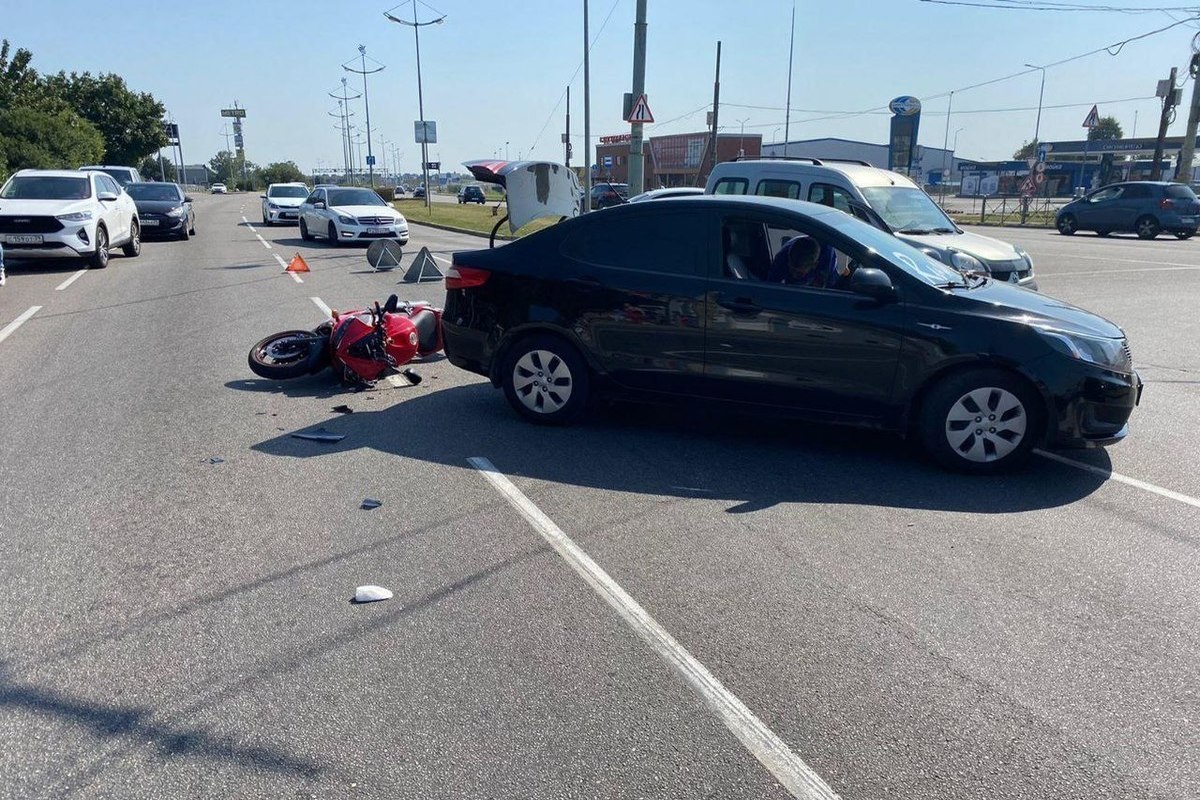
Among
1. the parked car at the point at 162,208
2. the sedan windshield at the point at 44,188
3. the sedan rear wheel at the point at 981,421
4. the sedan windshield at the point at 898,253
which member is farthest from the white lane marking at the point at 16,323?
the parked car at the point at 162,208

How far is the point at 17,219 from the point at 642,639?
17.2 metres

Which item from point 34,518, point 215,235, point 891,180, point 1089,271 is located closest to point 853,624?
point 34,518

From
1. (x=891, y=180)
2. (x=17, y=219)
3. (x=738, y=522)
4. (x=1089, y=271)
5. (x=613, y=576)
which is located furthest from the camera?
(x=1089, y=271)

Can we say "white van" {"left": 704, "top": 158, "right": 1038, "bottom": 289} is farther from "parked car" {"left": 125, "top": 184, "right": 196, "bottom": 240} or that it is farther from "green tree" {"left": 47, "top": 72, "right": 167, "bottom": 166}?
"green tree" {"left": 47, "top": 72, "right": 167, "bottom": 166}

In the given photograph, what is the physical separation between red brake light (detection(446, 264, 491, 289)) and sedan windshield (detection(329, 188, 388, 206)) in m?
19.1

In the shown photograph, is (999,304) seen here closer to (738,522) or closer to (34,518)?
(738,522)

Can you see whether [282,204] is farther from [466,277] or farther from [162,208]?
[466,277]

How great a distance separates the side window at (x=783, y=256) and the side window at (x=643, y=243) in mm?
242

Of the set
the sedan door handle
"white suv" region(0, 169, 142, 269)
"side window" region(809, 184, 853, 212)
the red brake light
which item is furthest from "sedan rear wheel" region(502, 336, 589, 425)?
"white suv" region(0, 169, 142, 269)

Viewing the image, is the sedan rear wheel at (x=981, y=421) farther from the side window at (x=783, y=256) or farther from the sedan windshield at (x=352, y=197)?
the sedan windshield at (x=352, y=197)

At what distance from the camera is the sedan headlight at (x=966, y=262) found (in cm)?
1076

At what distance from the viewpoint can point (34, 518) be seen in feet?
16.8

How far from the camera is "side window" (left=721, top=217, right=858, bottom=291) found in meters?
6.13

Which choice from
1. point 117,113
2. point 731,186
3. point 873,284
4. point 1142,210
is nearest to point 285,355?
point 873,284
